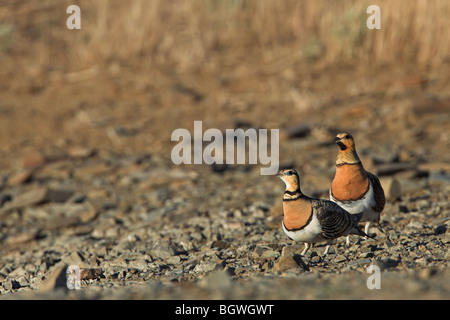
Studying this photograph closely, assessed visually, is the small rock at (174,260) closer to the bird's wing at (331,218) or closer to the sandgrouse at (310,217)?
the sandgrouse at (310,217)

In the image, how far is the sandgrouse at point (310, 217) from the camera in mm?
4547

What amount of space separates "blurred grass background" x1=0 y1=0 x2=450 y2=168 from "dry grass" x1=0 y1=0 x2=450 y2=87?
0.02 meters

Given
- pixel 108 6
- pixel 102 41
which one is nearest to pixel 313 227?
pixel 102 41

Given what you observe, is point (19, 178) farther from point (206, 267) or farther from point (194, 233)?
point (206, 267)

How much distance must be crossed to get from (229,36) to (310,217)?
8.92 m

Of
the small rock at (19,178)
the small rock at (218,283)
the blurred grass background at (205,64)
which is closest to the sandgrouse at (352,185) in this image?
the small rock at (218,283)

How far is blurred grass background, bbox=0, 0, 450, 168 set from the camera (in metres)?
10.8

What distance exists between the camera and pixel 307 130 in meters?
9.66

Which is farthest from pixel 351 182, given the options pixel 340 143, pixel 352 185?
pixel 340 143

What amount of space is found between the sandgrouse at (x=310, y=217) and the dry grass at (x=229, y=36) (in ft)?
23.7

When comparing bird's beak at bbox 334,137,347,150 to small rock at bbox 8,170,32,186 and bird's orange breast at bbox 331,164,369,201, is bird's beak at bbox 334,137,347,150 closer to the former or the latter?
bird's orange breast at bbox 331,164,369,201

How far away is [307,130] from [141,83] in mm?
3527

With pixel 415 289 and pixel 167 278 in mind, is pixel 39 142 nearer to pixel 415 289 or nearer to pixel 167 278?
pixel 167 278

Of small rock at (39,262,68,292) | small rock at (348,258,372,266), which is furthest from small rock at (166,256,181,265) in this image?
small rock at (348,258,372,266)
